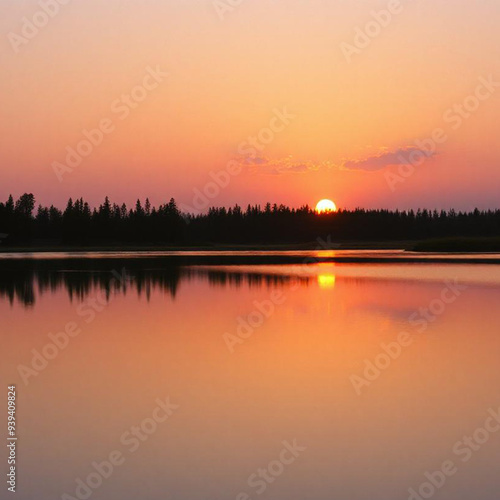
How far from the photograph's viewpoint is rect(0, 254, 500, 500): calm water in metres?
6.88

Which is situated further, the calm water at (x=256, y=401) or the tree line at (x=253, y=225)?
the tree line at (x=253, y=225)

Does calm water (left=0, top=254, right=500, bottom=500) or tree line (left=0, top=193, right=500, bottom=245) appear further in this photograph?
tree line (left=0, top=193, right=500, bottom=245)

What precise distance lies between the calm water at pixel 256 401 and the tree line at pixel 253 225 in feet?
381

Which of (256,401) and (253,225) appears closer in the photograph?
(256,401)

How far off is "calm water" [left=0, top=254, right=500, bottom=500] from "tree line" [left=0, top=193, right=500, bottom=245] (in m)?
116

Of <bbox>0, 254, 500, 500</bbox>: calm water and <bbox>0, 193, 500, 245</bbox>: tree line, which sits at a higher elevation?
<bbox>0, 193, 500, 245</bbox>: tree line

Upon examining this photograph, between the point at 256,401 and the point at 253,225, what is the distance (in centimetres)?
16809

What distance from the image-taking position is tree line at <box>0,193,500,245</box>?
13500 centimetres

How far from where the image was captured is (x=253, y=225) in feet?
582

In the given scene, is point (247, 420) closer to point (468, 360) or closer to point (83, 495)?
point (83, 495)

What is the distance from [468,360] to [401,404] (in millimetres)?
3566

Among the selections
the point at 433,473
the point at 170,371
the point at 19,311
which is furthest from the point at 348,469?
the point at 19,311

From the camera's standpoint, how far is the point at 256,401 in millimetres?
9641

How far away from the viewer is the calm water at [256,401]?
688cm
